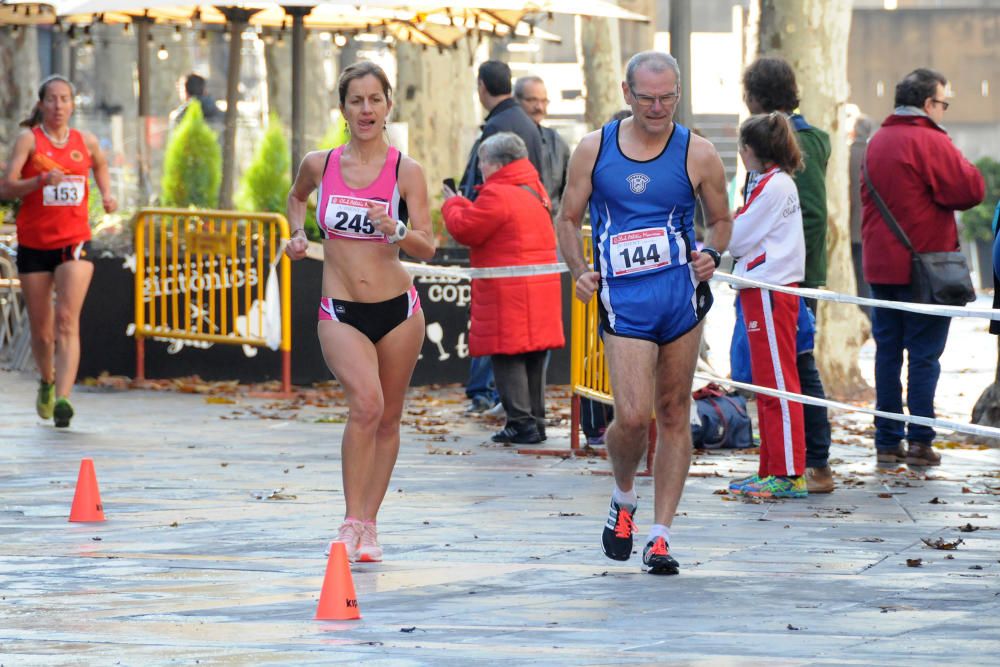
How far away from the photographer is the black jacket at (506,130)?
12.9 m

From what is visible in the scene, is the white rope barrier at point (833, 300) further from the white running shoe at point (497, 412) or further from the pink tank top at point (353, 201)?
the pink tank top at point (353, 201)

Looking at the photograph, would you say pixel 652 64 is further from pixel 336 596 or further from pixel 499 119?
pixel 499 119

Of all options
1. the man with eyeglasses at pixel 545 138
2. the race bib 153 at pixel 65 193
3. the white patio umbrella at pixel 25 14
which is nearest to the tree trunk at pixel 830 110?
the man with eyeglasses at pixel 545 138

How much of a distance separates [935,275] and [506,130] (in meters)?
3.42

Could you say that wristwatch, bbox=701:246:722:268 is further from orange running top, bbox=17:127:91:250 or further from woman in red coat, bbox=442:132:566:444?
orange running top, bbox=17:127:91:250

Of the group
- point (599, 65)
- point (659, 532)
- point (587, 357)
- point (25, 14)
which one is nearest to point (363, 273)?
point (659, 532)

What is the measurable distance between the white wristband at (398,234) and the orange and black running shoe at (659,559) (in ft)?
4.87

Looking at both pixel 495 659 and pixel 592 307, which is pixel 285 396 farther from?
pixel 495 659

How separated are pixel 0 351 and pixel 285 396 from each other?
4.37 metres

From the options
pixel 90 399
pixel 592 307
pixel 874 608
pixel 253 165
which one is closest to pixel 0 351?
pixel 253 165

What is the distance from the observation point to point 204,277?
15578 millimetres

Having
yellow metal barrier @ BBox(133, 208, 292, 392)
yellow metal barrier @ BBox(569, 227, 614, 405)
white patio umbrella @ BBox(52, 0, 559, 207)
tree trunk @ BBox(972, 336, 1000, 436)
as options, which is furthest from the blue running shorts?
white patio umbrella @ BBox(52, 0, 559, 207)

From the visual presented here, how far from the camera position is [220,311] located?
15.4 metres

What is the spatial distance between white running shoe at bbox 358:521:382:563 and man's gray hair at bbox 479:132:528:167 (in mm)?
4260
